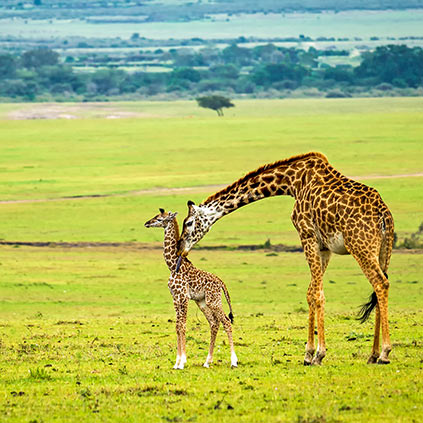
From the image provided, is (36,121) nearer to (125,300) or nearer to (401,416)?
(125,300)

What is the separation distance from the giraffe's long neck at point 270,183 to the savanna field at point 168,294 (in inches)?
70.7

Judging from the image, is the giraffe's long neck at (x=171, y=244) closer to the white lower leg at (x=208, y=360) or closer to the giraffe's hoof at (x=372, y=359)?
the white lower leg at (x=208, y=360)

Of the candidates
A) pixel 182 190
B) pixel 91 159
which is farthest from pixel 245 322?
pixel 91 159

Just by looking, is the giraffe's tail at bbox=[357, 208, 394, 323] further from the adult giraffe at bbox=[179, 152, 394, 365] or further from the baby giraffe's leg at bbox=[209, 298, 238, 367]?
the baby giraffe's leg at bbox=[209, 298, 238, 367]

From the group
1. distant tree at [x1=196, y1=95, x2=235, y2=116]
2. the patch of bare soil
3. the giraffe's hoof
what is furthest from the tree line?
the giraffe's hoof

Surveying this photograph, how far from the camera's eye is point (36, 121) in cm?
7838

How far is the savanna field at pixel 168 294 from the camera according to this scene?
9516 mm

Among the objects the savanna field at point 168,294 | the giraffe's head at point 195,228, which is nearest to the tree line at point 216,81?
the savanna field at point 168,294

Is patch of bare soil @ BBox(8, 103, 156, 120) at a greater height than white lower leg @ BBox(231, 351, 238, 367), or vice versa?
white lower leg @ BBox(231, 351, 238, 367)

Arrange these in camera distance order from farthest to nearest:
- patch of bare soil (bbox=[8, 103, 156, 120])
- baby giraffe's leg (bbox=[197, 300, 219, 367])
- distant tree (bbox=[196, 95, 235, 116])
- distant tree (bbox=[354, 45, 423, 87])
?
distant tree (bbox=[354, 45, 423, 87])
distant tree (bbox=[196, 95, 235, 116])
patch of bare soil (bbox=[8, 103, 156, 120])
baby giraffe's leg (bbox=[197, 300, 219, 367])

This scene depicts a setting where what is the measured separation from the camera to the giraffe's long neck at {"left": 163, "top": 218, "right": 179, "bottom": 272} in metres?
11.6

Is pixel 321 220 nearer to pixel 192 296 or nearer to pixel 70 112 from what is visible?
pixel 192 296

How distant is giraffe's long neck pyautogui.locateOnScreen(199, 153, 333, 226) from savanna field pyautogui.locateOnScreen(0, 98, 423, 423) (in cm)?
180

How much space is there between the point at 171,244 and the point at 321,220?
1.74 meters
